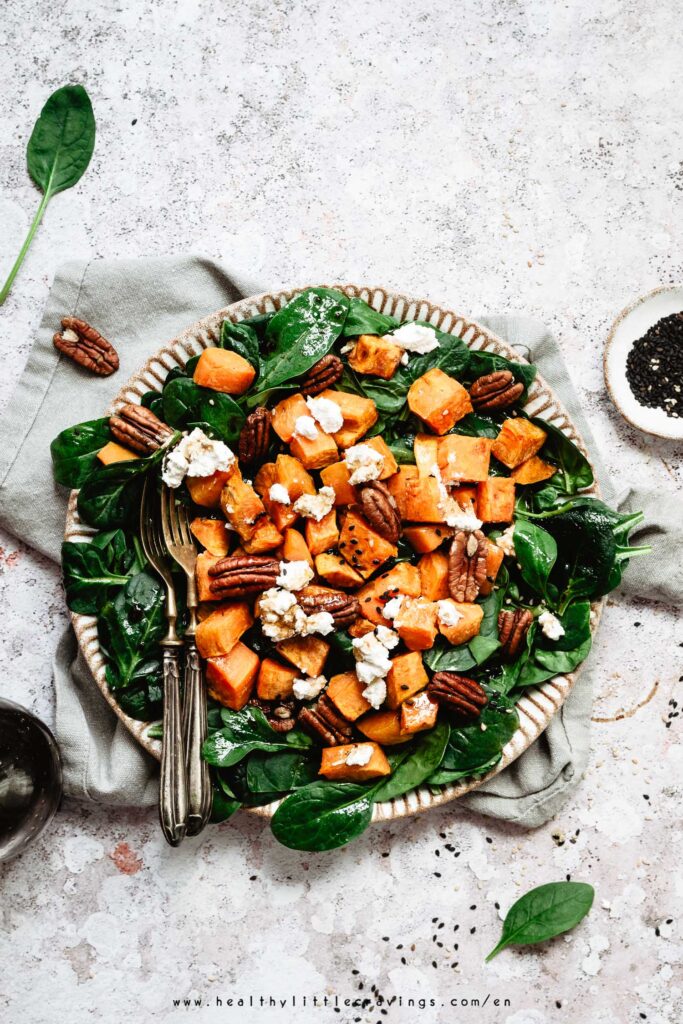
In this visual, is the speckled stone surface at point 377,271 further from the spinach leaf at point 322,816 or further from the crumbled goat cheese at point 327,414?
the crumbled goat cheese at point 327,414

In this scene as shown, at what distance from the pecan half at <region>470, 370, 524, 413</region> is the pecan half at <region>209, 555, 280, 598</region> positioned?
2.32 ft

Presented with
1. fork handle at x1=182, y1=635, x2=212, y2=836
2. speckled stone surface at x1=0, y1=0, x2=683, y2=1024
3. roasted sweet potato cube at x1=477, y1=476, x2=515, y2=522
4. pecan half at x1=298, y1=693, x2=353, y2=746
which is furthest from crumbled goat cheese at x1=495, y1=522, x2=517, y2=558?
fork handle at x1=182, y1=635, x2=212, y2=836

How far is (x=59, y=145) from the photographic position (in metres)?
2.48

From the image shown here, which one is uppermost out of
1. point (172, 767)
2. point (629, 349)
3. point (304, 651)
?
point (629, 349)

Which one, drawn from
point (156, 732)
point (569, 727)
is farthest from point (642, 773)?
point (156, 732)

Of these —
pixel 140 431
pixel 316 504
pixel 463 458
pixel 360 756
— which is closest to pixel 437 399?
pixel 463 458

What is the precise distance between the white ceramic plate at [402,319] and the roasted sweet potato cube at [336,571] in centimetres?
59

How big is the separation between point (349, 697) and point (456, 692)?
0.91 feet

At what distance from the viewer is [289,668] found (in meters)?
2.15

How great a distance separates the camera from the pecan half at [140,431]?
85.9 inches

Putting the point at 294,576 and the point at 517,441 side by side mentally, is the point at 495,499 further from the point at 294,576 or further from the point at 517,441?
the point at 294,576

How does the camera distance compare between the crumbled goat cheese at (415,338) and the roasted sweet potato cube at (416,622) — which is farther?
the crumbled goat cheese at (415,338)

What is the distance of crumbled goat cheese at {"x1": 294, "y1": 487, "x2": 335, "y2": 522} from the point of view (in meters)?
2.08

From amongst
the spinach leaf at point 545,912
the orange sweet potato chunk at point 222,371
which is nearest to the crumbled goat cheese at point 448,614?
the orange sweet potato chunk at point 222,371
